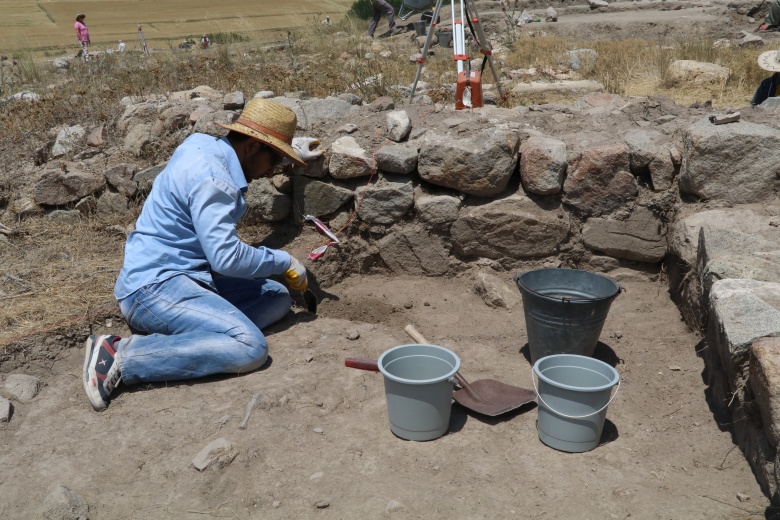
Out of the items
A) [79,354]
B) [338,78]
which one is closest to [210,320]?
[79,354]

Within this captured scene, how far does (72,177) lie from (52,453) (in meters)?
2.85

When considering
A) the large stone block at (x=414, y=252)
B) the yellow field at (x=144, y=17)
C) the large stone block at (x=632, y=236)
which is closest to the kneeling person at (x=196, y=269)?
the large stone block at (x=414, y=252)

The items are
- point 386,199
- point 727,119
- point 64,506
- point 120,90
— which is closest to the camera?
point 64,506

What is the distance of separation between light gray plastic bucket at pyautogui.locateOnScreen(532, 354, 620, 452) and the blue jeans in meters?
1.45

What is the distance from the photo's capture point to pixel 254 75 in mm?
7309

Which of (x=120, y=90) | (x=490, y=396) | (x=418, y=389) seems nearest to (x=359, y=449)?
(x=418, y=389)

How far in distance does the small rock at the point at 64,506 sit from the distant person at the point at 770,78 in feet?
19.0

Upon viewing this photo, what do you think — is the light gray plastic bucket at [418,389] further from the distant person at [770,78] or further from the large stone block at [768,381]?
the distant person at [770,78]

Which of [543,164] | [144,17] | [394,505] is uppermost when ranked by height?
[543,164]

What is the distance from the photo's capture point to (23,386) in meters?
3.48

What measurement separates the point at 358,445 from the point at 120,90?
216 inches

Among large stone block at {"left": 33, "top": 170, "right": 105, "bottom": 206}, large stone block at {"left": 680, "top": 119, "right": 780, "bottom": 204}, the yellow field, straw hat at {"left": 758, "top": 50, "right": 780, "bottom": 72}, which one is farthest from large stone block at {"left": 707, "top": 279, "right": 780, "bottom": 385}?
the yellow field

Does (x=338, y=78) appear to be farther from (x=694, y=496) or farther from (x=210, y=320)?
(x=694, y=496)

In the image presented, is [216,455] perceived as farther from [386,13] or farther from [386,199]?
[386,13]
